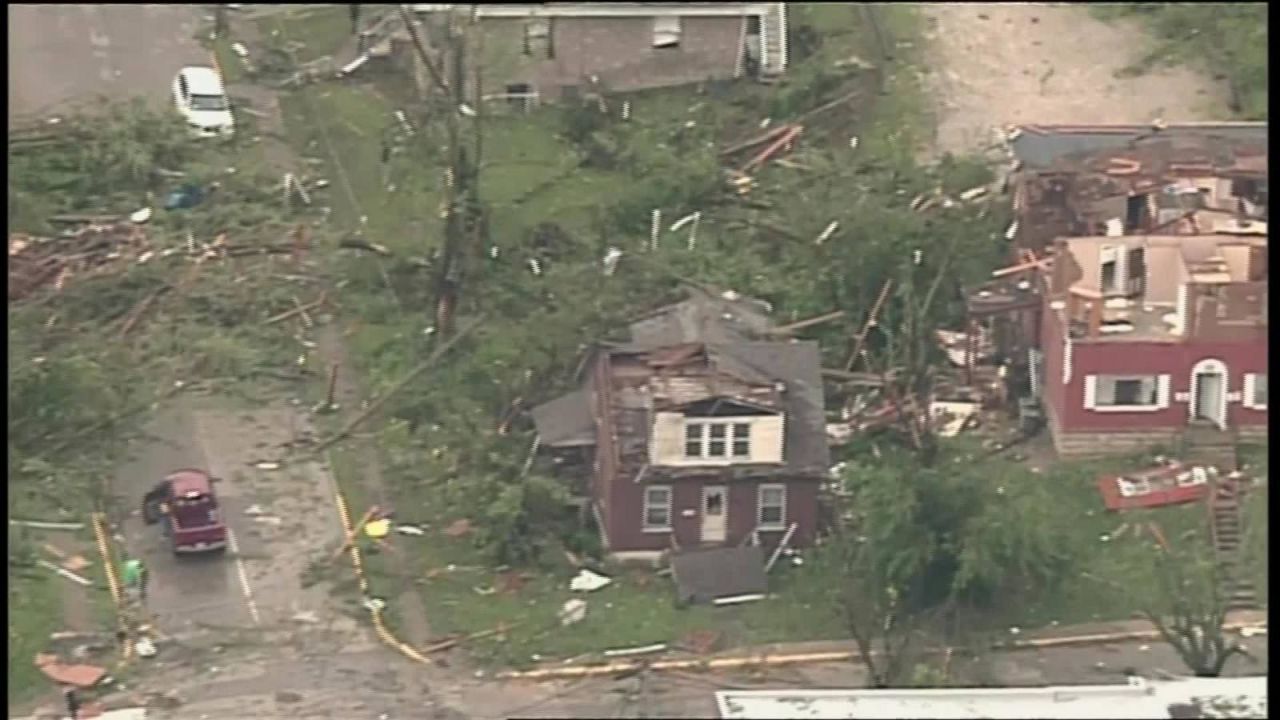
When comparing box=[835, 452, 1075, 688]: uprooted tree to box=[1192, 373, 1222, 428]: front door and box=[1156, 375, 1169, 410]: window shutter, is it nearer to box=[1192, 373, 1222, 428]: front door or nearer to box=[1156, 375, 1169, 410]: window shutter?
box=[1156, 375, 1169, 410]: window shutter

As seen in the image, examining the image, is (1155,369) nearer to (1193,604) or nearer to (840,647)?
(1193,604)

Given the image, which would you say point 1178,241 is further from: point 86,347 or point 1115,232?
point 86,347

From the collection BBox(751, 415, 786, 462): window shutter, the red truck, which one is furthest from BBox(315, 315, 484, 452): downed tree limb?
BBox(751, 415, 786, 462): window shutter

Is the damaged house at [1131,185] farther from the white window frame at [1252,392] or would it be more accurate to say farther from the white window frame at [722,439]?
the white window frame at [722,439]

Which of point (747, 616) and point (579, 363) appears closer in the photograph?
point (747, 616)

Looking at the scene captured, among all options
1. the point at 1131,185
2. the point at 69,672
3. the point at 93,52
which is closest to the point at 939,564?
the point at 69,672

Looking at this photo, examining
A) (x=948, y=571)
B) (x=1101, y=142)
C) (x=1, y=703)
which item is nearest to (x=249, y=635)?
(x=1, y=703)

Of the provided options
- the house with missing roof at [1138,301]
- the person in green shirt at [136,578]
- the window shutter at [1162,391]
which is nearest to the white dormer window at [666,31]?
the house with missing roof at [1138,301]
